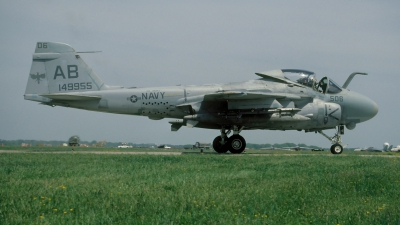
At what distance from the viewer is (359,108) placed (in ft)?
74.8

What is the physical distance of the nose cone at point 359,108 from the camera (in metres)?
22.7

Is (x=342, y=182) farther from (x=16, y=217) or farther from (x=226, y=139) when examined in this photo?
(x=226, y=139)

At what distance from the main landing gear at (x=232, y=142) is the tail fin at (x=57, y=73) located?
664 cm

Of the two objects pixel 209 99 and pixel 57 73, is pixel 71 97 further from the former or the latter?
pixel 209 99

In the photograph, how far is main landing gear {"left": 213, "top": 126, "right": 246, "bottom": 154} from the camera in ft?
70.5

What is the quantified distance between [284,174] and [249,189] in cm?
285

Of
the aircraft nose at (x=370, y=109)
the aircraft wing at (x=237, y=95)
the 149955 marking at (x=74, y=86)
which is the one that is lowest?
the aircraft nose at (x=370, y=109)

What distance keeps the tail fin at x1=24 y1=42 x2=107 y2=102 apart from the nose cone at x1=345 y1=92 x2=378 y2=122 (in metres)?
12.9

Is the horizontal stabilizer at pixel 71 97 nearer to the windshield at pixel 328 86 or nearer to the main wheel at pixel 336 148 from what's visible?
the windshield at pixel 328 86

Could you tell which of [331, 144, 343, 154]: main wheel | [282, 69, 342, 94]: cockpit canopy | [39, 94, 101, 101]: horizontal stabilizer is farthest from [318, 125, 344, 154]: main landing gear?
[39, 94, 101, 101]: horizontal stabilizer

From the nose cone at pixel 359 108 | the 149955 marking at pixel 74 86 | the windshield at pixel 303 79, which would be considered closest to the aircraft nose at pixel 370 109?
the nose cone at pixel 359 108

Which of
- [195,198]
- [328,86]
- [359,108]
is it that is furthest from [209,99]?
[195,198]

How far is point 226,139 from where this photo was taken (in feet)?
72.4

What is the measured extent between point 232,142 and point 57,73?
30.3ft
